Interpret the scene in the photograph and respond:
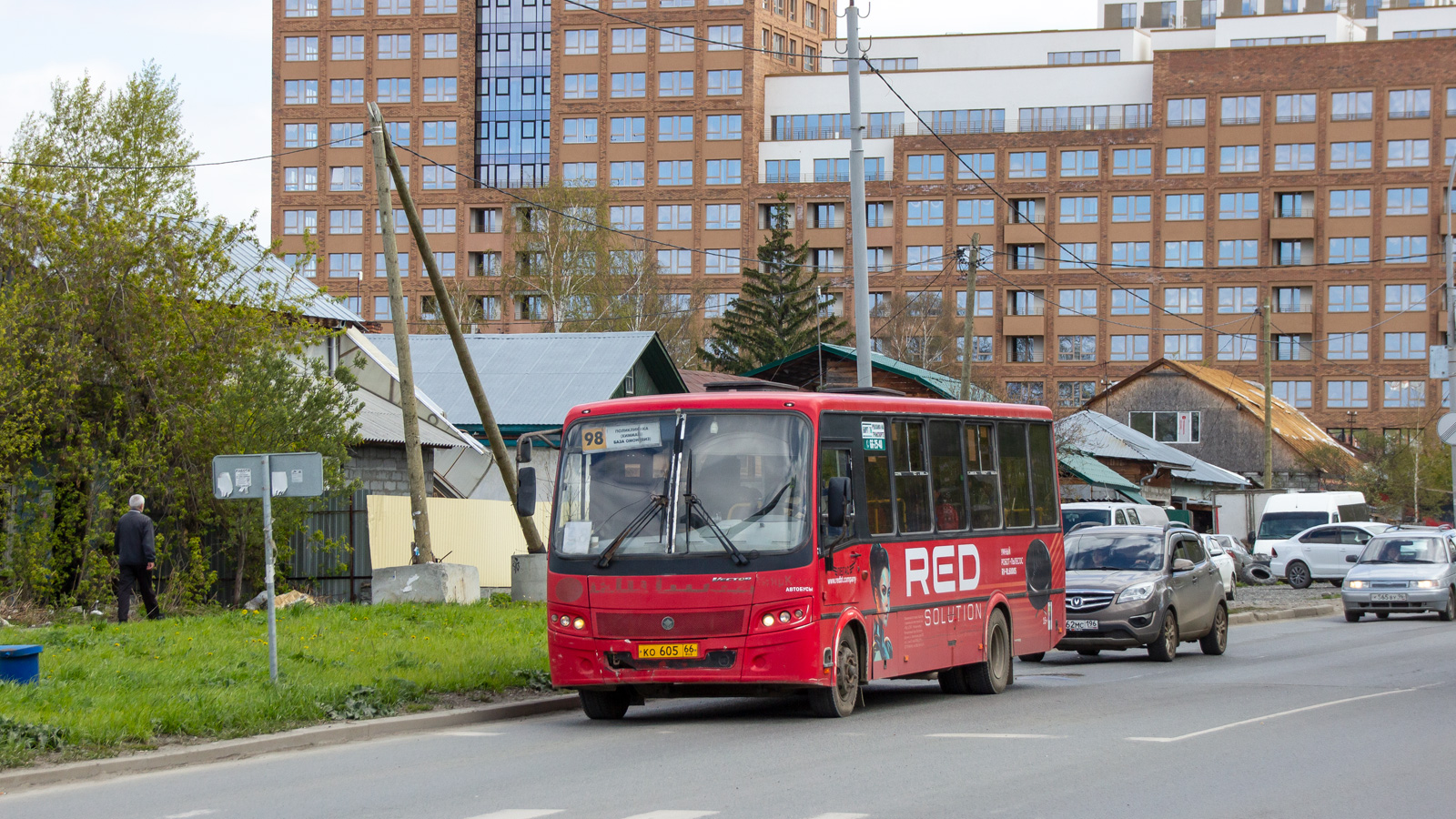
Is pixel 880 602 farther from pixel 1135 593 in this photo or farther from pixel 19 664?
pixel 19 664

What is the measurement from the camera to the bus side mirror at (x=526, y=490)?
13.6 meters

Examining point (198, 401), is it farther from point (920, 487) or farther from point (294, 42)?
point (294, 42)

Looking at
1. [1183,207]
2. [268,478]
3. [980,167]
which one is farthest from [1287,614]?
[1183,207]

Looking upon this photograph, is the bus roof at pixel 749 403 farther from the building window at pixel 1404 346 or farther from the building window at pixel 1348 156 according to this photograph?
the building window at pixel 1348 156

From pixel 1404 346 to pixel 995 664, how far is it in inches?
3834

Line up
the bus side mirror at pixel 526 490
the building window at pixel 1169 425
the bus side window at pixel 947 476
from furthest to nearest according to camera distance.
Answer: the building window at pixel 1169 425
the bus side window at pixel 947 476
the bus side mirror at pixel 526 490

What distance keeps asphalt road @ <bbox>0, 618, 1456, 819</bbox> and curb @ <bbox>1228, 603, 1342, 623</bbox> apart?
13258mm

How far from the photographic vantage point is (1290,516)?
4672cm

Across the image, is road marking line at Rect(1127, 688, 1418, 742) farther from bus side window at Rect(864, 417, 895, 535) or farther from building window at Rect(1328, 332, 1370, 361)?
building window at Rect(1328, 332, 1370, 361)

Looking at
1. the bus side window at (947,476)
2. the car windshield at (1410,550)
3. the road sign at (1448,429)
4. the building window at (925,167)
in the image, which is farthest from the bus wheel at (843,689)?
the building window at (925,167)

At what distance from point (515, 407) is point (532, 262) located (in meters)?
44.9

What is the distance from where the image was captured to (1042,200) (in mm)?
107875

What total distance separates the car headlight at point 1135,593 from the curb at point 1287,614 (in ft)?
32.3

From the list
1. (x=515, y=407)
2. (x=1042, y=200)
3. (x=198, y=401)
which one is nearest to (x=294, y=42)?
(x=1042, y=200)
